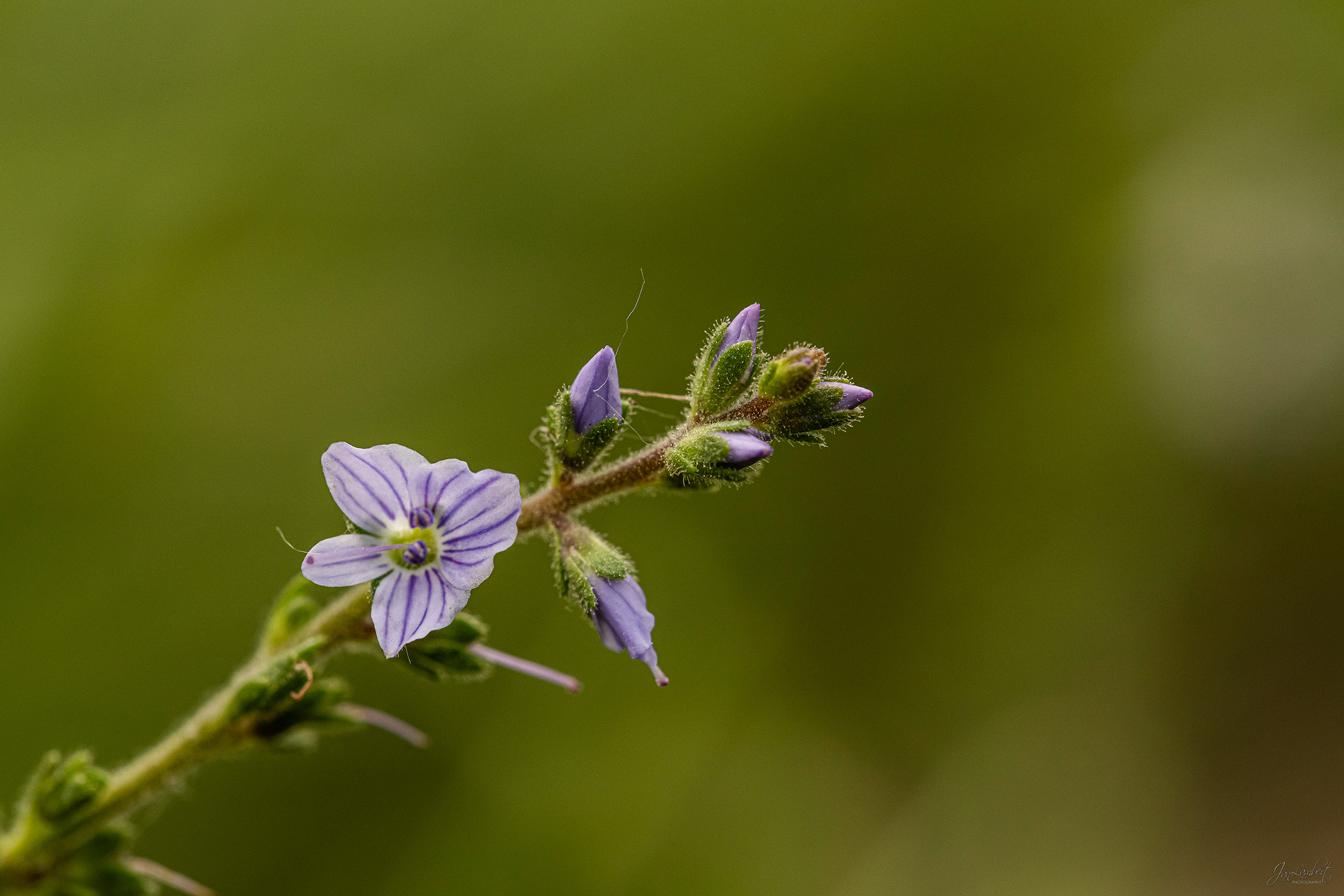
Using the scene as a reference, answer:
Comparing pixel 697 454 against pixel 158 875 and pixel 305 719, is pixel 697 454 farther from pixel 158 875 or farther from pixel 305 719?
pixel 158 875

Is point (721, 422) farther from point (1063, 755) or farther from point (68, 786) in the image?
point (1063, 755)

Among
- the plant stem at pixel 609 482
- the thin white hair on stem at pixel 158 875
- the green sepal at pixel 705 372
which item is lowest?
the thin white hair on stem at pixel 158 875

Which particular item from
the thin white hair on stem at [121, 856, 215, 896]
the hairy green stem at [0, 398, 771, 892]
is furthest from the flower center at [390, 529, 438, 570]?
the thin white hair on stem at [121, 856, 215, 896]

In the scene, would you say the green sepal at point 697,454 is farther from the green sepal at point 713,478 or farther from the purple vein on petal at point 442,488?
the purple vein on petal at point 442,488

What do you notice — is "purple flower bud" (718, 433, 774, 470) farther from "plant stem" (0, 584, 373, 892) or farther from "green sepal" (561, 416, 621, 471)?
"plant stem" (0, 584, 373, 892)

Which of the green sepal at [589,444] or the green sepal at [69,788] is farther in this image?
the green sepal at [69,788]

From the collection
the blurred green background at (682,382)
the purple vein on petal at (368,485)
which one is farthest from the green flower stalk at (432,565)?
the blurred green background at (682,382)
